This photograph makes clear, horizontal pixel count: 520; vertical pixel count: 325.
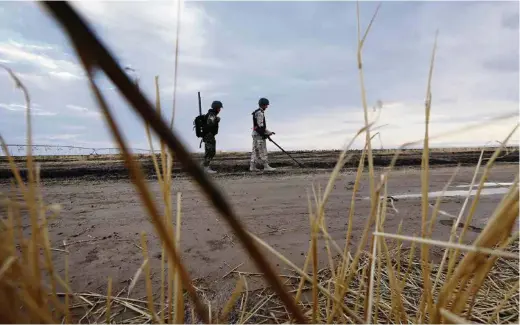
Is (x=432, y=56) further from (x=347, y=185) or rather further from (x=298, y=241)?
(x=347, y=185)

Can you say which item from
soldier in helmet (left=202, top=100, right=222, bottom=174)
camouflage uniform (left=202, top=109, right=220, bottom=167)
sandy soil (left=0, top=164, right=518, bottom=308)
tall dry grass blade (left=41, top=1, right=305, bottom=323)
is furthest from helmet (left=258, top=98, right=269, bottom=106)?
tall dry grass blade (left=41, top=1, right=305, bottom=323)

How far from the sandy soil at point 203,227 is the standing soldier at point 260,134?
3.08 meters

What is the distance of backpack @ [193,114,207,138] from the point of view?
8.69 meters

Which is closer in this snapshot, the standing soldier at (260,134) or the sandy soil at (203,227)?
the sandy soil at (203,227)

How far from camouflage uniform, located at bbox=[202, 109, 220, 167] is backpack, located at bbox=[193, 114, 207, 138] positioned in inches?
4.4

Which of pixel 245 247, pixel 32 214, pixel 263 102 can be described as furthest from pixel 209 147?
pixel 245 247

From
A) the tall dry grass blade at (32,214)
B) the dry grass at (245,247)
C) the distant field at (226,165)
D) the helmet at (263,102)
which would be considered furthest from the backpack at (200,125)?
the tall dry grass blade at (32,214)

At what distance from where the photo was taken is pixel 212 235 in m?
2.63

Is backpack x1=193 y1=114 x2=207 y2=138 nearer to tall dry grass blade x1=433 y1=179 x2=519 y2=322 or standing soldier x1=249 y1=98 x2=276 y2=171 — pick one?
standing soldier x1=249 y1=98 x2=276 y2=171

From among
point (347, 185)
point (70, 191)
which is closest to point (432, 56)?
point (347, 185)

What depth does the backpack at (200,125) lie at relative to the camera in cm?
869

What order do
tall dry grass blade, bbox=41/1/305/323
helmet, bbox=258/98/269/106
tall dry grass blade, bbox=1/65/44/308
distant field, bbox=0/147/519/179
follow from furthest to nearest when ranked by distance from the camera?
helmet, bbox=258/98/269/106 → distant field, bbox=0/147/519/179 → tall dry grass blade, bbox=1/65/44/308 → tall dry grass blade, bbox=41/1/305/323

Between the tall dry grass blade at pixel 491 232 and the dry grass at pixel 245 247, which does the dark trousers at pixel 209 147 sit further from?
the tall dry grass blade at pixel 491 232

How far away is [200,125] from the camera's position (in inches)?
344
